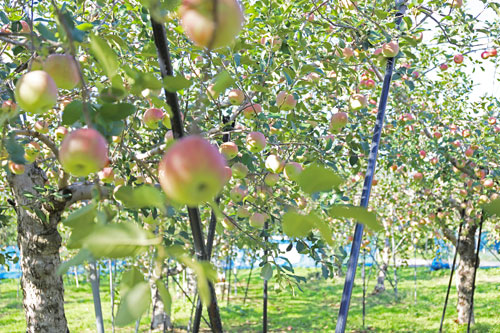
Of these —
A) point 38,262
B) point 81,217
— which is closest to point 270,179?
point 81,217

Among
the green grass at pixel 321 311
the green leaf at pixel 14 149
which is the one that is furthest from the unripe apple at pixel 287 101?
the green grass at pixel 321 311

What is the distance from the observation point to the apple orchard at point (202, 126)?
0.30 metres

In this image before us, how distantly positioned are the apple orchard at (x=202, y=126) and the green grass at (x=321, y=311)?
76.3 inches

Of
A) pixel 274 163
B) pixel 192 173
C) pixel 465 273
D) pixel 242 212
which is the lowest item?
pixel 465 273

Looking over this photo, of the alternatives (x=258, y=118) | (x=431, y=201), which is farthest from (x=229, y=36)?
(x=431, y=201)

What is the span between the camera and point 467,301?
5359mm

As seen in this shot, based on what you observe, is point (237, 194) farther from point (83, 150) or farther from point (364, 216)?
point (364, 216)

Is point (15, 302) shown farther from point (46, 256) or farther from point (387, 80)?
point (387, 80)

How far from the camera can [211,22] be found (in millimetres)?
290

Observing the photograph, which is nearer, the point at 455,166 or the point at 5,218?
the point at 5,218

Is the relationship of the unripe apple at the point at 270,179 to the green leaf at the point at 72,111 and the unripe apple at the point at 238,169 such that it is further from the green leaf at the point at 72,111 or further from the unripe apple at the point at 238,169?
→ the green leaf at the point at 72,111

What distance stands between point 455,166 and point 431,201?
42.0 inches

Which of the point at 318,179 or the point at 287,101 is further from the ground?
the point at 287,101

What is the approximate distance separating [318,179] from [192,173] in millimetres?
86
